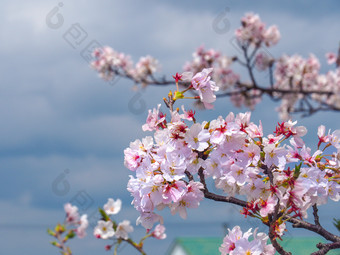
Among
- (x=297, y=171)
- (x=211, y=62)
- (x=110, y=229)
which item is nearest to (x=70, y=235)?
(x=110, y=229)

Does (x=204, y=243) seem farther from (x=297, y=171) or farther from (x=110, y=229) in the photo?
(x=297, y=171)

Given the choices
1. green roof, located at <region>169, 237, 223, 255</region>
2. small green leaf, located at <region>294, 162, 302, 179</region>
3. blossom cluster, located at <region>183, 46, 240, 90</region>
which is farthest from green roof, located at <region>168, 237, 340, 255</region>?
blossom cluster, located at <region>183, 46, 240, 90</region>

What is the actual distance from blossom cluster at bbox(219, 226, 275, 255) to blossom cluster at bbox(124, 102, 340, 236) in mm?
96

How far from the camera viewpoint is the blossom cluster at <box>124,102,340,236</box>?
1.73 meters

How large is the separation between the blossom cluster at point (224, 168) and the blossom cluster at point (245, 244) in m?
0.10

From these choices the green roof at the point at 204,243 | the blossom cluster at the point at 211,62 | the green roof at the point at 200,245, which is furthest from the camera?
the blossom cluster at the point at 211,62

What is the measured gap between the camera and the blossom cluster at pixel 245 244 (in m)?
1.76

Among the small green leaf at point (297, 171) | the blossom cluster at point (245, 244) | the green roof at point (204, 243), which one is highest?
the small green leaf at point (297, 171)

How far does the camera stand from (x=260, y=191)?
5.91 ft

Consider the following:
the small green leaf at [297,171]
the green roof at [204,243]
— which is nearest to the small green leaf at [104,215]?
the small green leaf at [297,171]

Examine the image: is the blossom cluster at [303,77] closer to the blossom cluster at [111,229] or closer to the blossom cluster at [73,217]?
the blossom cluster at [73,217]

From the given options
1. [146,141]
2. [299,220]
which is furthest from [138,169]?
[299,220]

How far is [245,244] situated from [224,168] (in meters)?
0.32

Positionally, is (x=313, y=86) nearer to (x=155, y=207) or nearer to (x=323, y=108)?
(x=323, y=108)
